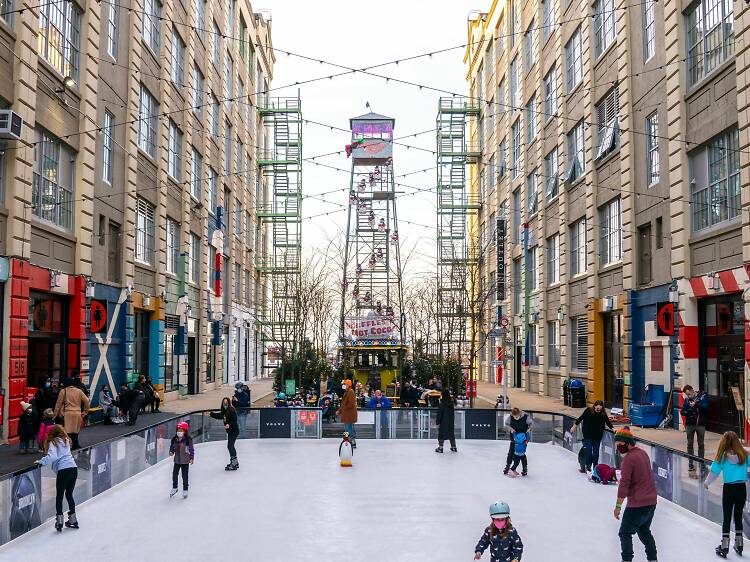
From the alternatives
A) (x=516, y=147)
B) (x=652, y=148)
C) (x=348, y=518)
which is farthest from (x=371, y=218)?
(x=348, y=518)

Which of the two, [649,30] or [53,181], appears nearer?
[53,181]

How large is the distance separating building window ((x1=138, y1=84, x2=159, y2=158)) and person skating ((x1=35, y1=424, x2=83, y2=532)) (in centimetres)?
2058

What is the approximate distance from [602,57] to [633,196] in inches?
261

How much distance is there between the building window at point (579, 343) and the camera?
32.6 meters

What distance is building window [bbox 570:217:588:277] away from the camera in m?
33.0

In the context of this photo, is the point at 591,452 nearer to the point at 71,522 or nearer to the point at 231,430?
the point at 231,430

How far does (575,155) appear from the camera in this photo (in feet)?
110

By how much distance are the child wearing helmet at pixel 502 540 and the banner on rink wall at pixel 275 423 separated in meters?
16.1

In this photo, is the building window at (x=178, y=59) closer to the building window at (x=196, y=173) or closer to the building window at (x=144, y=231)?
the building window at (x=196, y=173)

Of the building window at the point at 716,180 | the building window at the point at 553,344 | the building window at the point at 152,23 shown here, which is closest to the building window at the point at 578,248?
the building window at the point at 553,344

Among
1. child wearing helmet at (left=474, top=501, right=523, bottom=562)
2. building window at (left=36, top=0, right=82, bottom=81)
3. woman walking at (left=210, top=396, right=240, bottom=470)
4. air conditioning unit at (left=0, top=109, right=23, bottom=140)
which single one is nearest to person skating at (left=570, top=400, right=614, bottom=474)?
woman walking at (left=210, top=396, right=240, bottom=470)

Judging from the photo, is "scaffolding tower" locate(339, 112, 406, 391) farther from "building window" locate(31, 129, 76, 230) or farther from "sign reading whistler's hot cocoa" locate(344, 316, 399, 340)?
"building window" locate(31, 129, 76, 230)

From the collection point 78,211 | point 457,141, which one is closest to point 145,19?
point 78,211

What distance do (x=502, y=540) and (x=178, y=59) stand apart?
33.4 metres
